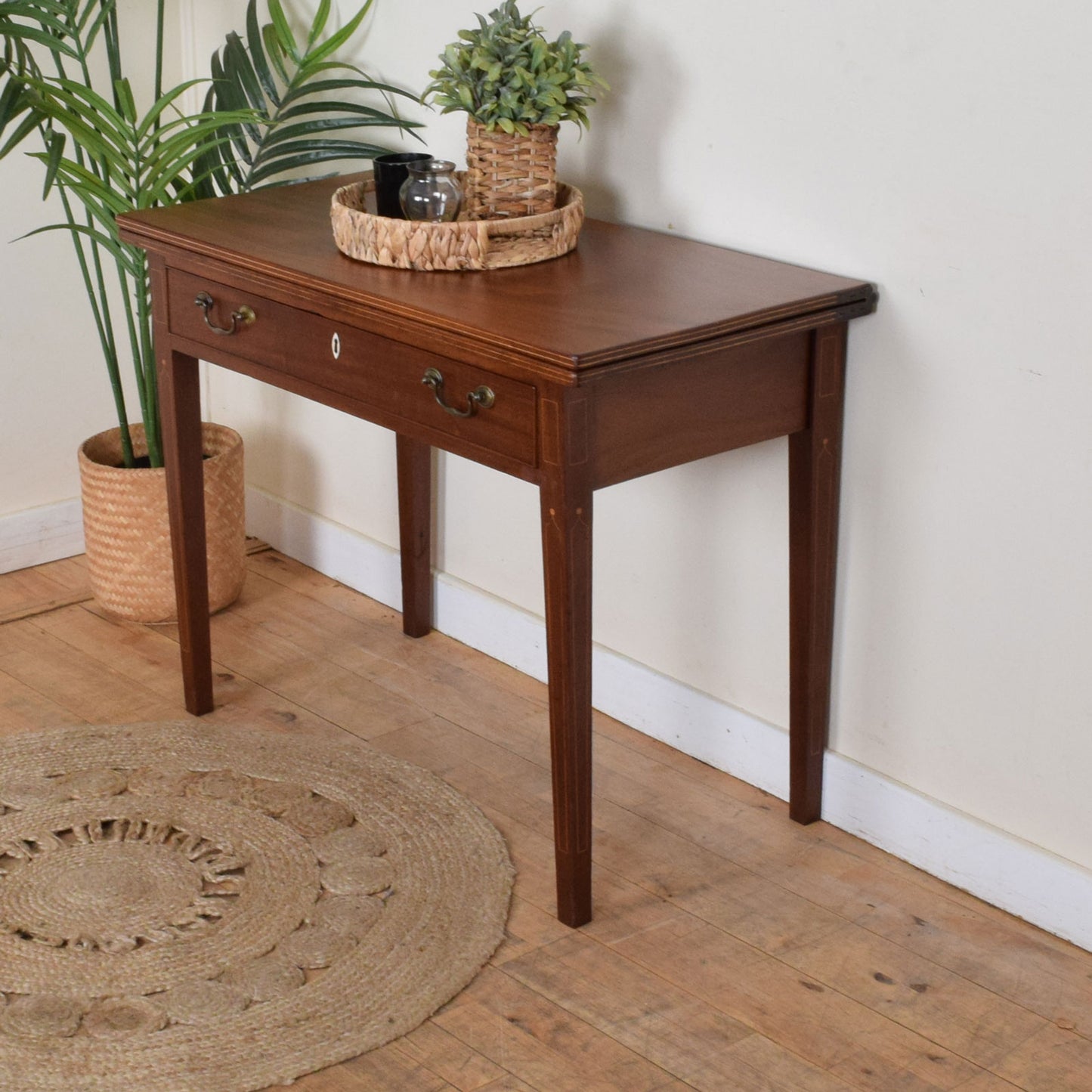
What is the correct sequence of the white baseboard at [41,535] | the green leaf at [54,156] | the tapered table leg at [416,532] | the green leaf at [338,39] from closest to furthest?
the green leaf at [54,156], the green leaf at [338,39], the tapered table leg at [416,532], the white baseboard at [41,535]

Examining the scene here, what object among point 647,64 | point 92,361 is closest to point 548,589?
point 647,64

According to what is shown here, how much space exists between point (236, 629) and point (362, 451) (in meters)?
0.43

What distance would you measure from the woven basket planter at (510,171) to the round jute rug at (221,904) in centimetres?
89

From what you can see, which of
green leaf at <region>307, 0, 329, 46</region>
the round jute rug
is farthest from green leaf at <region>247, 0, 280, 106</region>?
the round jute rug

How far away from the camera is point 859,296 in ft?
6.63

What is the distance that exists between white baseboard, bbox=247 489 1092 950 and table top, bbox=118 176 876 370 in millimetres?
714

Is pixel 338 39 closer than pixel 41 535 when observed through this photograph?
Yes

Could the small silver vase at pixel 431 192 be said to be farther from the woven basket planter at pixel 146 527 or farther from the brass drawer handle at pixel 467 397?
the woven basket planter at pixel 146 527

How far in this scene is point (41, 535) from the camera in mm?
3252

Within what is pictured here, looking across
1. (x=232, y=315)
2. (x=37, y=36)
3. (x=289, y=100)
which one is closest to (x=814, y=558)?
(x=232, y=315)

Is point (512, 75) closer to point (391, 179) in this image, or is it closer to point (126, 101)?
point (391, 179)

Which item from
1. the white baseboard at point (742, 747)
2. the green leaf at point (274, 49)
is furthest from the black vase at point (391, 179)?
the white baseboard at point (742, 747)

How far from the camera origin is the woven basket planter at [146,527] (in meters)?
2.87

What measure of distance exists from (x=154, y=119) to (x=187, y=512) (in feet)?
2.16
